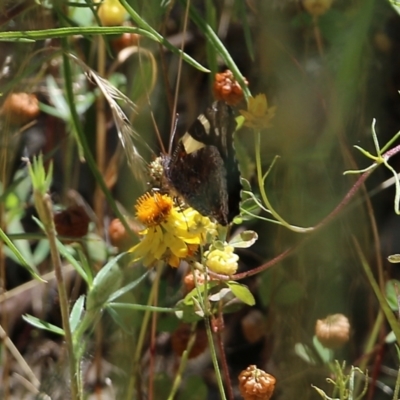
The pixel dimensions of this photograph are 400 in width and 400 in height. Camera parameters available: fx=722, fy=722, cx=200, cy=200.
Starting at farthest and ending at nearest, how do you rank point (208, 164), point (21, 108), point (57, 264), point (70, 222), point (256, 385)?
point (21, 108) → point (70, 222) → point (208, 164) → point (256, 385) → point (57, 264)

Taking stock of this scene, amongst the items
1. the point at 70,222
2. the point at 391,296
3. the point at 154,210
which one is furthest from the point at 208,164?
the point at 391,296

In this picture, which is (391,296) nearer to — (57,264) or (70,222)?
(70,222)

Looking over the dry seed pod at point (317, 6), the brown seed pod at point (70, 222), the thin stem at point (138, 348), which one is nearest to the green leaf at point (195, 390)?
the thin stem at point (138, 348)

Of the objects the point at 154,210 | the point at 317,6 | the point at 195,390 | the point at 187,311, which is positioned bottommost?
the point at 195,390

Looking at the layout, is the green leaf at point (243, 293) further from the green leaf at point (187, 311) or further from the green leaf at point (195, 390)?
the green leaf at point (195, 390)

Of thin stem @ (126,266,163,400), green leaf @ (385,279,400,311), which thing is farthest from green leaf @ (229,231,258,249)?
green leaf @ (385,279,400,311)

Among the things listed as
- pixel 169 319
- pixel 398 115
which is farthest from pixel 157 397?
pixel 398 115

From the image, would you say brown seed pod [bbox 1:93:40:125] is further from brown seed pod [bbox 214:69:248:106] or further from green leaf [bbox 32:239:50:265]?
brown seed pod [bbox 214:69:248:106]
